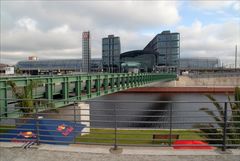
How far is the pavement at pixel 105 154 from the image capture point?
544 cm

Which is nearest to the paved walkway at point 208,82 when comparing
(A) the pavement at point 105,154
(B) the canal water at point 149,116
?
(B) the canal water at point 149,116

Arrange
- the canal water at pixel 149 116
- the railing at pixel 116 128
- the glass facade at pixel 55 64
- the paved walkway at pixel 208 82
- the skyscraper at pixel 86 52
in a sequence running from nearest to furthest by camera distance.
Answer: the railing at pixel 116 128 < the canal water at pixel 149 116 < the paved walkway at pixel 208 82 < the skyscraper at pixel 86 52 < the glass facade at pixel 55 64

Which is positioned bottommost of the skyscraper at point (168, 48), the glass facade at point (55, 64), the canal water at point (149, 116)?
the canal water at point (149, 116)

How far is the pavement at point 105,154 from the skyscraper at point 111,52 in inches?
4670

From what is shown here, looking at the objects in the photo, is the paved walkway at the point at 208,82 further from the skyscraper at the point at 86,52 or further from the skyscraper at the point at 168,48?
the skyscraper at the point at 86,52

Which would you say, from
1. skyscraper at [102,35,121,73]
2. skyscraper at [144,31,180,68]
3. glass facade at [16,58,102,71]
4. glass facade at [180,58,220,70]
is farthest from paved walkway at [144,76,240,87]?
glass facade at [180,58,220,70]

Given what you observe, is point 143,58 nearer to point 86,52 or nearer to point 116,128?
point 86,52

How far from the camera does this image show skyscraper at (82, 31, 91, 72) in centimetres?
12350

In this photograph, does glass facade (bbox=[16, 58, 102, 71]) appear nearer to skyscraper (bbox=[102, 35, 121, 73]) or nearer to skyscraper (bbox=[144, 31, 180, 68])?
skyscraper (bbox=[102, 35, 121, 73])

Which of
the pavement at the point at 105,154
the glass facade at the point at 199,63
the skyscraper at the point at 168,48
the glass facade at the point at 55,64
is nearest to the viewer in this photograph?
the pavement at the point at 105,154

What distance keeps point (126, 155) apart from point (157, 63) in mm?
119968

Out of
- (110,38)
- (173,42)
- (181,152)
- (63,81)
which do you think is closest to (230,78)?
(173,42)

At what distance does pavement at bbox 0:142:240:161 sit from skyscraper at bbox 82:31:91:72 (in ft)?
375

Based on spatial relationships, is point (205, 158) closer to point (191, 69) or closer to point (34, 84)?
point (34, 84)
